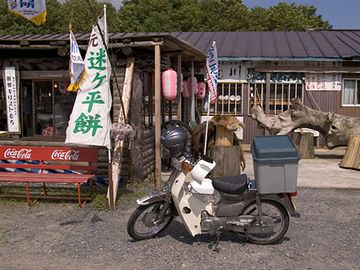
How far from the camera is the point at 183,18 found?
31.8m

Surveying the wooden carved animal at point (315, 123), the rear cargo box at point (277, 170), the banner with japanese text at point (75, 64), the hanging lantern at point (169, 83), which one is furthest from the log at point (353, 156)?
the banner with japanese text at point (75, 64)

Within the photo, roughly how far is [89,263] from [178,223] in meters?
1.62

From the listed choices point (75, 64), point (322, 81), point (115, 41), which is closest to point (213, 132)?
point (115, 41)

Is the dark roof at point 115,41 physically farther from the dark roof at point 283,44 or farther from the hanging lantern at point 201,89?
the dark roof at point 283,44

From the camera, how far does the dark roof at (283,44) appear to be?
1413 centimetres

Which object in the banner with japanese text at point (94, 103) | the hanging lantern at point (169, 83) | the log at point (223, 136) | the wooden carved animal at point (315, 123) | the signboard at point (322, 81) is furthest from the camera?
the signboard at point (322, 81)

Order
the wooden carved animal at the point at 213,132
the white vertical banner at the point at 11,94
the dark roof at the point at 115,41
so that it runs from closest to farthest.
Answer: the dark roof at the point at 115,41 → the wooden carved animal at the point at 213,132 → the white vertical banner at the point at 11,94

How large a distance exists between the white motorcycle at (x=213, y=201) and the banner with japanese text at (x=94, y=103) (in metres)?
1.50

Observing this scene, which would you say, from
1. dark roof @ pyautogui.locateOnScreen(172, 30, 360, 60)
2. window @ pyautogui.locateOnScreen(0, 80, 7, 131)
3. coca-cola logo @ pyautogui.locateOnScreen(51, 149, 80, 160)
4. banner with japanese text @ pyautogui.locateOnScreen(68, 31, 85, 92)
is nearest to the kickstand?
banner with japanese text @ pyautogui.locateOnScreen(68, 31, 85, 92)

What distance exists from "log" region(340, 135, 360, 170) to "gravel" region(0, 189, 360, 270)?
395 cm

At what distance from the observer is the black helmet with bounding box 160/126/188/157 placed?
184 inches

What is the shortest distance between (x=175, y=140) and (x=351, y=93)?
11839 millimetres

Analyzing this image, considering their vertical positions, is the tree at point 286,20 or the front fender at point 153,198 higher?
the tree at point 286,20

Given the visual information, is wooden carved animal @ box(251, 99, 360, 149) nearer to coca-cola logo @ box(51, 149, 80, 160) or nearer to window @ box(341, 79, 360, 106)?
window @ box(341, 79, 360, 106)
